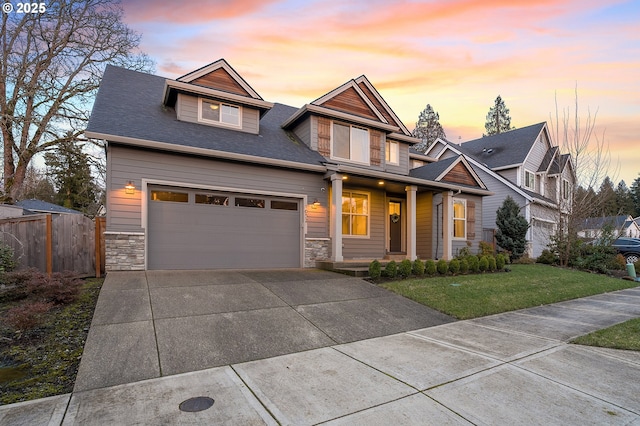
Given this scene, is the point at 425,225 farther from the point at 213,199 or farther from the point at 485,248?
the point at 213,199

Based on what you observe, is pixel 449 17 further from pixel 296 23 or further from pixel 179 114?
pixel 179 114

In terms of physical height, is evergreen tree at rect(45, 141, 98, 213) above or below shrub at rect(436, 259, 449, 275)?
above

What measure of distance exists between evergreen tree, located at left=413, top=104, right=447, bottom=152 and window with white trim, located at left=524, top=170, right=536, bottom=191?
19982mm

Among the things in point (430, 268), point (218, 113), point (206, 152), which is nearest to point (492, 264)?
point (430, 268)

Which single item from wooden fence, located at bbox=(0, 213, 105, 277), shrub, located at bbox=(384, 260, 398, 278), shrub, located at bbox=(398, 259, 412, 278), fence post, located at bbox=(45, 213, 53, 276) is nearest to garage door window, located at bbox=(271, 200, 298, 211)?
shrub, located at bbox=(384, 260, 398, 278)

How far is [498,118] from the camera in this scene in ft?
138

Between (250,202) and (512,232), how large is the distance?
12.2 m

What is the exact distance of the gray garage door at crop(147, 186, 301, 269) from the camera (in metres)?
8.70

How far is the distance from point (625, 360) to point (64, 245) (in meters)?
10.7

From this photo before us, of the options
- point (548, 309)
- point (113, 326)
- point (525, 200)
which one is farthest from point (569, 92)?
point (113, 326)

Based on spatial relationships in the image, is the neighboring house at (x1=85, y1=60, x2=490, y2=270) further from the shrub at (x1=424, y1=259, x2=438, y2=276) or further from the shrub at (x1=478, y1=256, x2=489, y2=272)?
the shrub at (x1=424, y1=259, x2=438, y2=276)

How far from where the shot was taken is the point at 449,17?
30.5 feet

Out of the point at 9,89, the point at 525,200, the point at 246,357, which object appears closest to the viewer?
the point at 246,357

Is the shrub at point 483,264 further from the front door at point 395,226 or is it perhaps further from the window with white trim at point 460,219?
the front door at point 395,226
